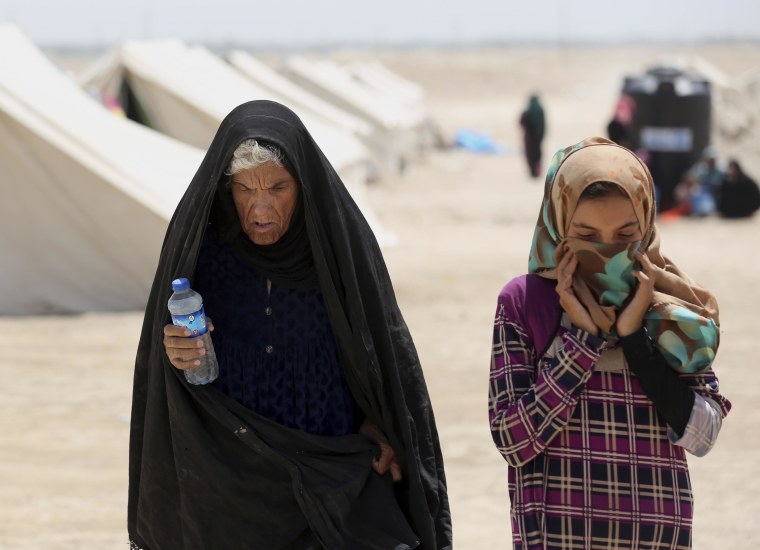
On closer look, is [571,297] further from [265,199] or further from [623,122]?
[623,122]

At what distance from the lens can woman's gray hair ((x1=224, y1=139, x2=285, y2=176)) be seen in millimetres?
2328

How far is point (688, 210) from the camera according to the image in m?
13.4

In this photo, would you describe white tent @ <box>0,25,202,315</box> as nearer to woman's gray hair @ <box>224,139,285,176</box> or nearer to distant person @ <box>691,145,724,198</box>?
woman's gray hair @ <box>224,139,285,176</box>

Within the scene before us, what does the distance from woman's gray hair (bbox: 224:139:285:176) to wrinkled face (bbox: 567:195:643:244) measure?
63 cm

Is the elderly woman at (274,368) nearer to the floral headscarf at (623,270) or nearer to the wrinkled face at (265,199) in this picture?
the wrinkled face at (265,199)

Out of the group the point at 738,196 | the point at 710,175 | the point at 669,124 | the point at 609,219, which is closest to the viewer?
the point at 609,219

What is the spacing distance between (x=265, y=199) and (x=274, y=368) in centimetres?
36

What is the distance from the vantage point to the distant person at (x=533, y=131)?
1811 cm

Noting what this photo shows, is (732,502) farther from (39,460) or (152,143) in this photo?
(152,143)

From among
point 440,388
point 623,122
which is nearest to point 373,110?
point 623,122

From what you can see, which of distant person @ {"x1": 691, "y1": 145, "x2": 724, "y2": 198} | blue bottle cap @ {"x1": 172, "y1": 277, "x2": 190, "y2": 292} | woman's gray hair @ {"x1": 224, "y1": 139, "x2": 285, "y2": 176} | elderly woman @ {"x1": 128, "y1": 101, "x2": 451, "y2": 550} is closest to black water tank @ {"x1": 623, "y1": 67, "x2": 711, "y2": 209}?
distant person @ {"x1": 691, "y1": 145, "x2": 724, "y2": 198}

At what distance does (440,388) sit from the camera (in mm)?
6223

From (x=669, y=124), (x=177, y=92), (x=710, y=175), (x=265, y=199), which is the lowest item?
(x=710, y=175)

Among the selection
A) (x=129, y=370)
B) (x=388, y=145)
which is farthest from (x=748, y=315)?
(x=388, y=145)
